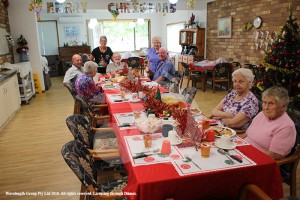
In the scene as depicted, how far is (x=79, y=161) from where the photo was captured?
168 cm

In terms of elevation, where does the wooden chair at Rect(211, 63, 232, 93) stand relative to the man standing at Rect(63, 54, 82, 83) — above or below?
below

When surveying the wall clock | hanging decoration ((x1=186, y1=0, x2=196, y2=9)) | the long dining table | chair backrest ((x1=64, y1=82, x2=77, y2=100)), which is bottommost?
the long dining table

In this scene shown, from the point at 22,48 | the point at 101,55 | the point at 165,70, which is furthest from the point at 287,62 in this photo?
the point at 22,48

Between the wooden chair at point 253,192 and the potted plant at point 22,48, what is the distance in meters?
6.95

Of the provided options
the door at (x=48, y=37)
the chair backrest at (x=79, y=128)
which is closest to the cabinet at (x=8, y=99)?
the chair backrest at (x=79, y=128)

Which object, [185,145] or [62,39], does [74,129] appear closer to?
[185,145]

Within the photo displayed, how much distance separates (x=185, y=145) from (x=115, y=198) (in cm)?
62

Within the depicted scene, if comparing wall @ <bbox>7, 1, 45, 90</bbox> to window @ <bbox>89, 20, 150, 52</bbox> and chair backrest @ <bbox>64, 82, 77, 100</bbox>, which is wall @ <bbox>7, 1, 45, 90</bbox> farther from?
window @ <bbox>89, 20, 150, 52</bbox>

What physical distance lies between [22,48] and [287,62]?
6.41 m

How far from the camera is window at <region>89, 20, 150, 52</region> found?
11.8m

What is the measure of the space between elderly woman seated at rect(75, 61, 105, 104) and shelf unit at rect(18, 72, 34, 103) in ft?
10.5

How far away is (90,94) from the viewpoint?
12.1 feet

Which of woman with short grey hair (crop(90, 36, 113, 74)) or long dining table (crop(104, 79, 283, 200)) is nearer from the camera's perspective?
long dining table (crop(104, 79, 283, 200))

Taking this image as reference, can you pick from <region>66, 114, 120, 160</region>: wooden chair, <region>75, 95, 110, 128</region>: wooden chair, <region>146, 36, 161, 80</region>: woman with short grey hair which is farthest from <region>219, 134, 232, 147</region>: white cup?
<region>146, 36, 161, 80</region>: woman with short grey hair
